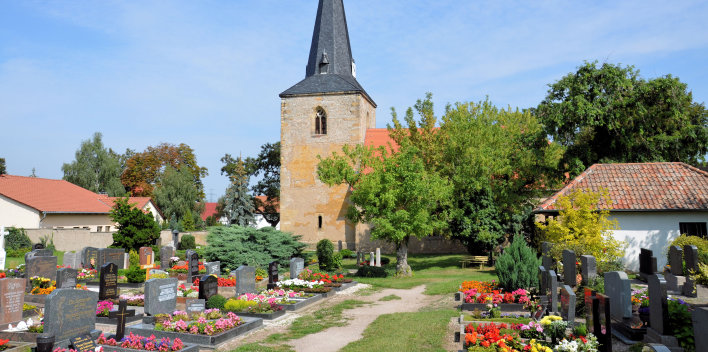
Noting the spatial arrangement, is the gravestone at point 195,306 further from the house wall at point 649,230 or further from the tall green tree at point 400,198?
the house wall at point 649,230

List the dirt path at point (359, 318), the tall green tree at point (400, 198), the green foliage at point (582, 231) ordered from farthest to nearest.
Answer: the tall green tree at point (400, 198), the green foliage at point (582, 231), the dirt path at point (359, 318)

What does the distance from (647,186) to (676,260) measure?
17.6ft

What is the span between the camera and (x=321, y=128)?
37.5 metres

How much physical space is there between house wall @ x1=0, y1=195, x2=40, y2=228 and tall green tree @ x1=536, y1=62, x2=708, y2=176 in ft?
122

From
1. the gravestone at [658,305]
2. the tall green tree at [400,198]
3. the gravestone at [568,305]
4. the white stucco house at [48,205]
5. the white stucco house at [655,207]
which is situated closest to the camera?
the gravestone at [658,305]

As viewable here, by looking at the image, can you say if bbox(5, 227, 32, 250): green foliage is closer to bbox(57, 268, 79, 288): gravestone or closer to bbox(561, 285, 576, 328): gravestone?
bbox(57, 268, 79, 288): gravestone

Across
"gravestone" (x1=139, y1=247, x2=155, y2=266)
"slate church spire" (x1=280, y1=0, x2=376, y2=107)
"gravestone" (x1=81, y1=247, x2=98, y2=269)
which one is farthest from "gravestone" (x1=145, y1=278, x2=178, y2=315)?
"slate church spire" (x1=280, y1=0, x2=376, y2=107)

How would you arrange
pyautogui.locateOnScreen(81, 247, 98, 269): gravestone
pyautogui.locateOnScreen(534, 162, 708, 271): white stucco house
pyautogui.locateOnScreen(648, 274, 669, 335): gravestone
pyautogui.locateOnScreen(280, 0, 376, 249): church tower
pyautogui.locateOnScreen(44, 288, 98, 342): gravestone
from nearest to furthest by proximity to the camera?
1. pyautogui.locateOnScreen(648, 274, 669, 335): gravestone
2. pyautogui.locateOnScreen(44, 288, 98, 342): gravestone
3. pyautogui.locateOnScreen(534, 162, 708, 271): white stucco house
4. pyautogui.locateOnScreen(81, 247, 98, 269): gravestone
5. pyautogui.locateOnScreen(280, 0, 376, 249): church tower

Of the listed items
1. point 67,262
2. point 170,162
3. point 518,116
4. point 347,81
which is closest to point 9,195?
point 67,262

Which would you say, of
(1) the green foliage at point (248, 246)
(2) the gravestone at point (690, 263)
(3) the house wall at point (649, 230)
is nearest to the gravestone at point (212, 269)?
(1) the green foliage at point (248, 246)

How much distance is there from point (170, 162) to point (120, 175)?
6510 mm

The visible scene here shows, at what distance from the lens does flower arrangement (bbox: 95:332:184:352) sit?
9742 millimetres

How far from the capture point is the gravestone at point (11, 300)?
1173 centimetres

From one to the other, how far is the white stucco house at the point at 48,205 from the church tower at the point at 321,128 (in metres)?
10.9
